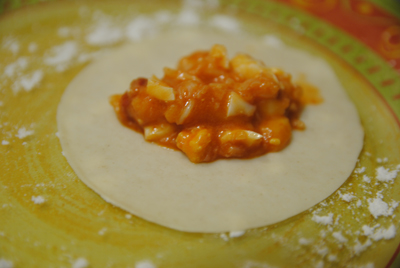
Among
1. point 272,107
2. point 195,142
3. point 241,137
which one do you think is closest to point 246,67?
point 272,107

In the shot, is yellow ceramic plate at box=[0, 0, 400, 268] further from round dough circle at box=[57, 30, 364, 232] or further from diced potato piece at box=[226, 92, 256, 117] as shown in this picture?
diced potato piece at box=[226, 92, 256, 117]

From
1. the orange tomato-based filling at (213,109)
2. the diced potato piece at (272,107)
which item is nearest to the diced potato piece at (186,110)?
the orange tomato-based filling at (213,109)

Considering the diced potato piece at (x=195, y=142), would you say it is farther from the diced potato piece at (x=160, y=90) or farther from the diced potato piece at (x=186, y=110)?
the diced potato piece at (x=160, y=90)

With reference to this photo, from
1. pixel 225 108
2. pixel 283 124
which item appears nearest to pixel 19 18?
pixel 225 108

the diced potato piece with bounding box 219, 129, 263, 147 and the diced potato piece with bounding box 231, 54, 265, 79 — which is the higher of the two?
the diced potato piece with bounding box 231, 54, 265, 79

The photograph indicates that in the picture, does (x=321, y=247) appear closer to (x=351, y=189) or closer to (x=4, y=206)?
(x=351, y=189)

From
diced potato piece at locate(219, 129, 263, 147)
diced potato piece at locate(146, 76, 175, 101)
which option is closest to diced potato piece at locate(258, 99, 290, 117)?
diced potato piece at locate(219, 129, 263, 147)
